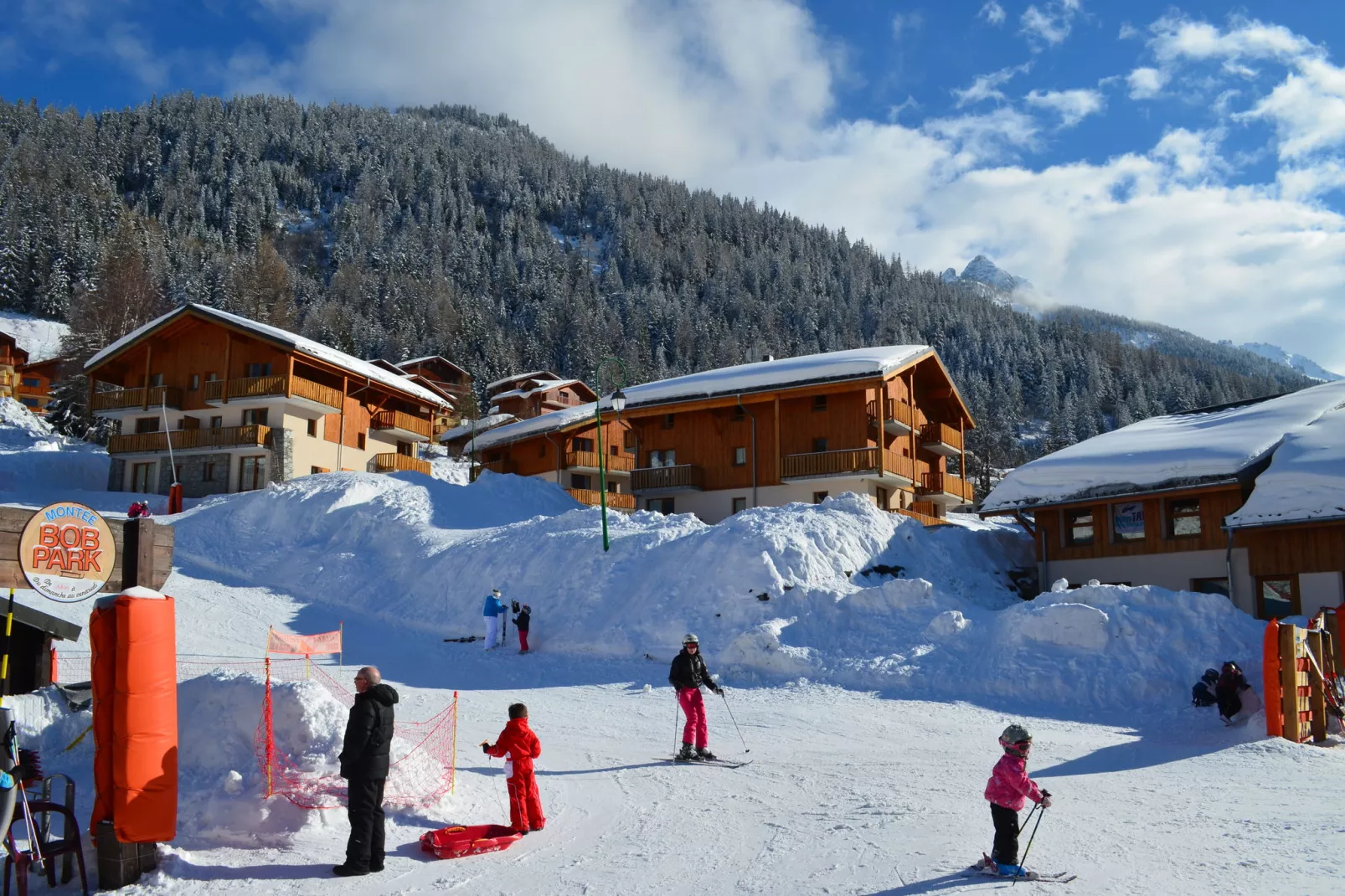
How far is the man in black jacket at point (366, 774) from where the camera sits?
310 inches

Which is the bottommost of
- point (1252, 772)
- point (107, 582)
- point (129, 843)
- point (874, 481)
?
point (1252, 772)

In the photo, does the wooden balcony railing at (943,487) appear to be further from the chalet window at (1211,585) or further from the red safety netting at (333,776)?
the red safety netting at (333,776)

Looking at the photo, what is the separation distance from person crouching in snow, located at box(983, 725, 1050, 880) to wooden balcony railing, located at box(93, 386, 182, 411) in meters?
44.0

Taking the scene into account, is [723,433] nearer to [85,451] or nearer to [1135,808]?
[1135,808]

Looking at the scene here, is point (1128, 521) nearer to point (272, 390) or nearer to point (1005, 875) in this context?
point (1005, 875)

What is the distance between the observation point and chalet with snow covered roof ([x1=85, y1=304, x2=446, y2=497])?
138 feet

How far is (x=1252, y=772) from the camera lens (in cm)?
1176

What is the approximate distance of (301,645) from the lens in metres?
20.7

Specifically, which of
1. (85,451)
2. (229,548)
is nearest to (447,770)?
(229,548)

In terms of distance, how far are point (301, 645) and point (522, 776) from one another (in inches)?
517

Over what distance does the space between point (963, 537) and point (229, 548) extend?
22.9 m

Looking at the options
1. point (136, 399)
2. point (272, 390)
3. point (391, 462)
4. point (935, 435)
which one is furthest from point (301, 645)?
point (136, 399)

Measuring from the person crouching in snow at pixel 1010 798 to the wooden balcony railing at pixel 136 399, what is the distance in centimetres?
4398

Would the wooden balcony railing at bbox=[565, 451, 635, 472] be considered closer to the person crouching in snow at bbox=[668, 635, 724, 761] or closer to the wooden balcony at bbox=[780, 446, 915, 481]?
the wooden balcony at bbox=[780, 446, 915, 481]
